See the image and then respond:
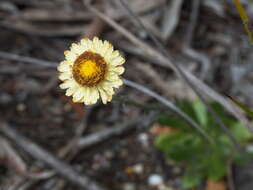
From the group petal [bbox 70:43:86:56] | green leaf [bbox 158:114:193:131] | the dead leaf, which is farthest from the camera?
the dead leaf

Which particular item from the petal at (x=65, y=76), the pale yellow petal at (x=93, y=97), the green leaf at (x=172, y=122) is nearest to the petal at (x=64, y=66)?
the petal at (x=65, y=76)

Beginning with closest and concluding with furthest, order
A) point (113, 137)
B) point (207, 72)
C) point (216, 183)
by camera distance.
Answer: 1. point (216, 183)
2. point (113, 137)
3. point (207, 72)

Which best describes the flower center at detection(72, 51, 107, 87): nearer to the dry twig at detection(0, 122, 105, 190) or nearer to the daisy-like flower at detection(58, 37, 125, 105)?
the daisy-like flower at detection(58, 37, 125, 105)

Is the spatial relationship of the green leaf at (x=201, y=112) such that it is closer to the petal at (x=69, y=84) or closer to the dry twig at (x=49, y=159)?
the dry twig at (x=49, y=159)

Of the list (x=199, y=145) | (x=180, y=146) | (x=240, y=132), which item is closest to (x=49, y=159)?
(x=180, y=146)

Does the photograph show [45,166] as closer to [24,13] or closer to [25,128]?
[25,128]

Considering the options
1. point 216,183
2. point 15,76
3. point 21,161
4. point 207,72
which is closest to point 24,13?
point 15,76

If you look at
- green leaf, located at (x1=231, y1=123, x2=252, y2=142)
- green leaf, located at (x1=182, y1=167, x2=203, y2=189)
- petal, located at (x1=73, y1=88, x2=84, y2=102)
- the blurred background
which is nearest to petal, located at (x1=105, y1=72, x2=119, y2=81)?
petal, located at (x1=73, y1=88, x2=84, y2=102)
